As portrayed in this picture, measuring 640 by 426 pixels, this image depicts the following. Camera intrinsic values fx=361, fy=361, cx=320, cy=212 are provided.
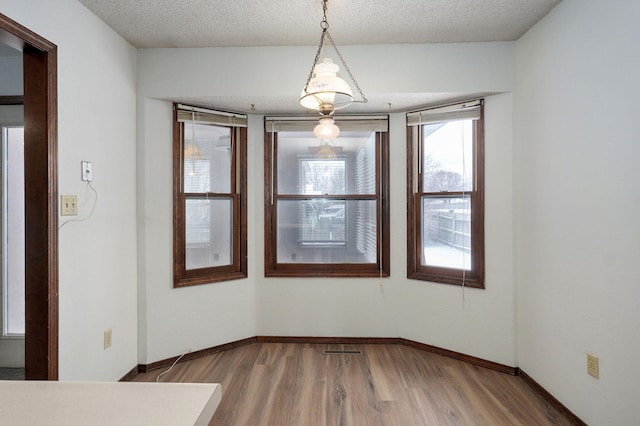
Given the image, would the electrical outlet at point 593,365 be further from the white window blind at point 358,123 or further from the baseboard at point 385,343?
the white window blind at point 358,123

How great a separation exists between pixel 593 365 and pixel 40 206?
3.18 m

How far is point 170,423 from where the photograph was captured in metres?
0.65

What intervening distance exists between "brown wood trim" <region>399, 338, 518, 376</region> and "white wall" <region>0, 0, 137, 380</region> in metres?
2.32

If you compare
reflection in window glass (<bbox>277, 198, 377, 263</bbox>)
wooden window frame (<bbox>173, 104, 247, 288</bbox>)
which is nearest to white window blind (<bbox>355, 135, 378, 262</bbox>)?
reflection in window glass (<bbox>277, 198, 377, 263</bbox>)

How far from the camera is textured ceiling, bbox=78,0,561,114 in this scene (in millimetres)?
Result: 2293

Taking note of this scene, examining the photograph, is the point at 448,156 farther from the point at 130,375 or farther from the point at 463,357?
the point at 130,375

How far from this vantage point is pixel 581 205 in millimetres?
2078

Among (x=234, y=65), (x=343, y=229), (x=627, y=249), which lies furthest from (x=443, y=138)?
(x=234, y=65)

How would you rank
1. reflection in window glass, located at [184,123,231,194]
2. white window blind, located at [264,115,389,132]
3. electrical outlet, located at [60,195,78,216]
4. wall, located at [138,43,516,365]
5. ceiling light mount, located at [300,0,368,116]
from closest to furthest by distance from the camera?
ceiling light mount, located at [300,0,368,116] < electrical outlet, located at [60,195,78,216] < wall, located at [138,43,516,365] < reflection in window glass, located at [184,123,231,194] < white window blind, located at [264,115,389,132]

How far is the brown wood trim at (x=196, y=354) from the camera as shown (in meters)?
2.83

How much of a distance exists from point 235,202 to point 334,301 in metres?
1.28

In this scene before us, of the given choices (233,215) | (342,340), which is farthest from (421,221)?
(233,215)

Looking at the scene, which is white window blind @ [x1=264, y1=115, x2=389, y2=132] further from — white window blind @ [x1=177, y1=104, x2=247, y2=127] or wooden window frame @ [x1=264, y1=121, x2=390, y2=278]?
white window blind @ [x1=177, y1=104, x2=247, y2=127]

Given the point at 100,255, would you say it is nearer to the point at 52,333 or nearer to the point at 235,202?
the point at 52,333
